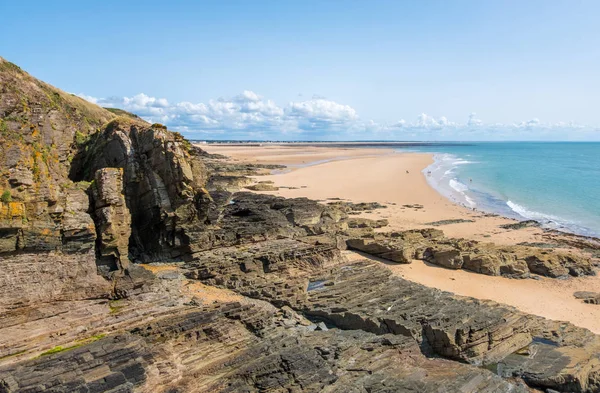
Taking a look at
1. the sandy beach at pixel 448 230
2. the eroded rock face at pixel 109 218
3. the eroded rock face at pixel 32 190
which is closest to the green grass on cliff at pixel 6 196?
the eroded rock face at pixel 32 190

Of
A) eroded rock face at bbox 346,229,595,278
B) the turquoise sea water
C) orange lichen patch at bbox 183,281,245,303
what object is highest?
orange lichen patch at bbox 183,281,245,303

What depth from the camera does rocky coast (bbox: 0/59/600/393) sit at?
11758 millimetres

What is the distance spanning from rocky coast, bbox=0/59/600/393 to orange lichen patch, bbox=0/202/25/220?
4 centimetres

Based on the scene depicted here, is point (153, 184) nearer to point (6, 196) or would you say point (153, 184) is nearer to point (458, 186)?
point (6, 196)

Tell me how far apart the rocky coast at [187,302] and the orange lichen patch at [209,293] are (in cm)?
11

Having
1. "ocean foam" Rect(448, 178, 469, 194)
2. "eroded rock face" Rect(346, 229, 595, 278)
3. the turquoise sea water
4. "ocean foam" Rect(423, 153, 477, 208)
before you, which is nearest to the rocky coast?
"eroded rock face" Rect(346, 229, 595, 278)

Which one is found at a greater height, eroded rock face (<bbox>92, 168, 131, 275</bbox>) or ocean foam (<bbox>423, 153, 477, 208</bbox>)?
eroded rock face (<bbox>92, 168, 131, 275</bbox>)

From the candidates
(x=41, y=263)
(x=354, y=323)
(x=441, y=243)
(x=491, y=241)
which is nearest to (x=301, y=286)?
(x=354, y=323)

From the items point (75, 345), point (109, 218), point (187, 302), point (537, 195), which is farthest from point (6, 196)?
point (537, 195)

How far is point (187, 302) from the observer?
15367 mm

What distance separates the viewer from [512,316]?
16.9 m

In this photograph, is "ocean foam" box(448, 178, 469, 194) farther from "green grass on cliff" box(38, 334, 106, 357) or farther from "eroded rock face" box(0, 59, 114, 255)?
"green grass on cliff" box(38, 334, 106, 357)

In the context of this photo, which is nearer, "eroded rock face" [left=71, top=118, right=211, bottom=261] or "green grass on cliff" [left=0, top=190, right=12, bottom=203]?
"green grass on cliff" [left=0, top=190, right=12, bottom=203]

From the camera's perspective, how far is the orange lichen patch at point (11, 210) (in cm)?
1211
